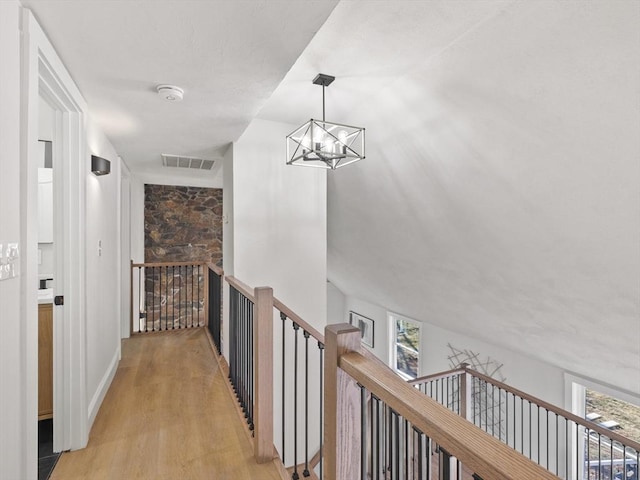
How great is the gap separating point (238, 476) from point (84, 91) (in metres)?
2.40

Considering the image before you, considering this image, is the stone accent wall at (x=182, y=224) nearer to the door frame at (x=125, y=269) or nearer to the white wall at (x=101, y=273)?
the door frame at (x=125, y=269)

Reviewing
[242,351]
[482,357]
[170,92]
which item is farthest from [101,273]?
[482,357]

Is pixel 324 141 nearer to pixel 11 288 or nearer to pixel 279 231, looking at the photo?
pixel 279 231

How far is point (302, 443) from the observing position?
3568mm

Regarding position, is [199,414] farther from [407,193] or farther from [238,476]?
[407,193]

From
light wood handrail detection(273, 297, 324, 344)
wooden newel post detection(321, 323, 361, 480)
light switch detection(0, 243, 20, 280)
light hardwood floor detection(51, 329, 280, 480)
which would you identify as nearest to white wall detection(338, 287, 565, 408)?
light hardwood floor detection(51, 329, 280, 480)

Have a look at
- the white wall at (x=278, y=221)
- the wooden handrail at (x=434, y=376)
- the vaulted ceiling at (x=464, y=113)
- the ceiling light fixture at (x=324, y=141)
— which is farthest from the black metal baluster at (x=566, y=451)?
the ceiling light fixture at (x=324, y=141)

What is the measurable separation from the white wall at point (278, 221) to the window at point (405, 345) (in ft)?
12.1

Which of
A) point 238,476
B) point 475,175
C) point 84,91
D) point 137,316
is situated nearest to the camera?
point 238,476

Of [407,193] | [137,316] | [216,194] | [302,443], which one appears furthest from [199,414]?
[216,194]

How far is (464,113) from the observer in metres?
2.57

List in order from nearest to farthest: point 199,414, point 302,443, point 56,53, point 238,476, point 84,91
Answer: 1. point 56,53
2. point 238,476
3. point 84,91
4. point 199,414
5. point 302,443

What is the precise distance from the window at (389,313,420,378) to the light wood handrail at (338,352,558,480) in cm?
611

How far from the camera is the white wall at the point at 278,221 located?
344 centimetres
